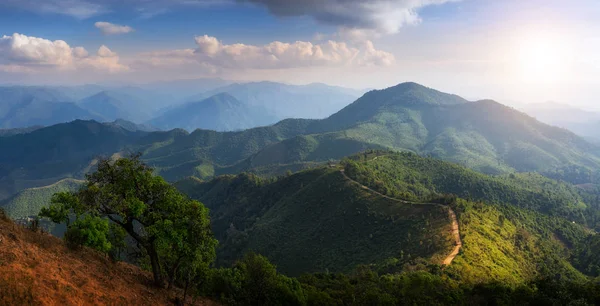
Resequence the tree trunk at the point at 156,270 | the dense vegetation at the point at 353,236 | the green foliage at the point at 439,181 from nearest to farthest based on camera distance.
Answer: the dense vegetation at the point at 353,236
the tree trunk at the point at 156,270
the green foliage at the point at 439,181

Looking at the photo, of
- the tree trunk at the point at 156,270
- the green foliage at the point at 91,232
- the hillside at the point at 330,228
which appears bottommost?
the hillside at the point at 330,228

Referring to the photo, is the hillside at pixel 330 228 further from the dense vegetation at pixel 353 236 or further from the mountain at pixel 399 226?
the dense vegetation at pixel 353 236

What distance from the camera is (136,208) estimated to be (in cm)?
2588

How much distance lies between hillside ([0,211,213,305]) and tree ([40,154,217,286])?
295cm

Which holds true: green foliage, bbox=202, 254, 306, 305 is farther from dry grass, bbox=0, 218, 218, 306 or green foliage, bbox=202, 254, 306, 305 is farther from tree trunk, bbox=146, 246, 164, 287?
dry grass, bbox=0, 218, 218, 306

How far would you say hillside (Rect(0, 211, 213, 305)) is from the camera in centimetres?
2039

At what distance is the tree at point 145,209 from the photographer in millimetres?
25703

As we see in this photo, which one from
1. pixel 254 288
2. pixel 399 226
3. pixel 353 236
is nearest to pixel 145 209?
Result: pixel 254 288

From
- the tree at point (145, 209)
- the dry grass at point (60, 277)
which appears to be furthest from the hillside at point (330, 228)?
the dry grass at point (60, 277)

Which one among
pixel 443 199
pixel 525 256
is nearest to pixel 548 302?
pixel 525 256

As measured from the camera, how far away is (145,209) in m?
27.2

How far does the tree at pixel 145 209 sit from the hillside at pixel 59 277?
2.95 meters

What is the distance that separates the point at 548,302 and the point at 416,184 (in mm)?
104359

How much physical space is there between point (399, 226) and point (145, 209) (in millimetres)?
76252
